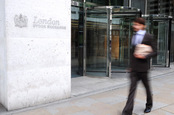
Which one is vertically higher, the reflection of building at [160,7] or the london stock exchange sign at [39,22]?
the reflection of building at [160,7]

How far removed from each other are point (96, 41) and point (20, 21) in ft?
15.2

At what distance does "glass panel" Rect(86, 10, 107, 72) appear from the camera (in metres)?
7.78

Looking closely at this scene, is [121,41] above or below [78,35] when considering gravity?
below

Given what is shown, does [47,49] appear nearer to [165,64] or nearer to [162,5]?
[165,64]

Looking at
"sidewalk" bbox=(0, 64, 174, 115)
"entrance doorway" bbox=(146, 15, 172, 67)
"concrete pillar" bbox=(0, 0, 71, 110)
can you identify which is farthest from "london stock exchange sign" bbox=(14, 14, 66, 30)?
"entrance doorway" bbox=(146, 15, 172, 67)

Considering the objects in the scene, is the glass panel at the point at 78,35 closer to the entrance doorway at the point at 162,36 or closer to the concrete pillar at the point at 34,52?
the concrete pillar at the point at 34,52

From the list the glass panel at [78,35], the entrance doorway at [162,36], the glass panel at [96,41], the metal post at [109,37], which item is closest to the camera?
the metal post at [109,37]

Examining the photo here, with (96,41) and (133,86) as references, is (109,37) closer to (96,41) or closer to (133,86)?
(96,41)

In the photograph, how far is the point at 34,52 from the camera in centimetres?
413

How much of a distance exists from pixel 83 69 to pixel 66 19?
3.58m

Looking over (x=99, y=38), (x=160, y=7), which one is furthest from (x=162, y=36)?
(x=99, y=38)

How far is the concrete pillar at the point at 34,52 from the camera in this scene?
3795 mm

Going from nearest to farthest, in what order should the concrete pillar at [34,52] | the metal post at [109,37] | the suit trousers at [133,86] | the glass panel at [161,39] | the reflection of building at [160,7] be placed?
the suit trousers at [133,86] → the concrete pillar at [34,52] → the metal post at [109,37] → the glass panel at [161,39] → the reflection of building at [160,7]

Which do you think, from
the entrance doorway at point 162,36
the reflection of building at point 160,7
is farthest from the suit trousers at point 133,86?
the reflection of building at point 160,7
